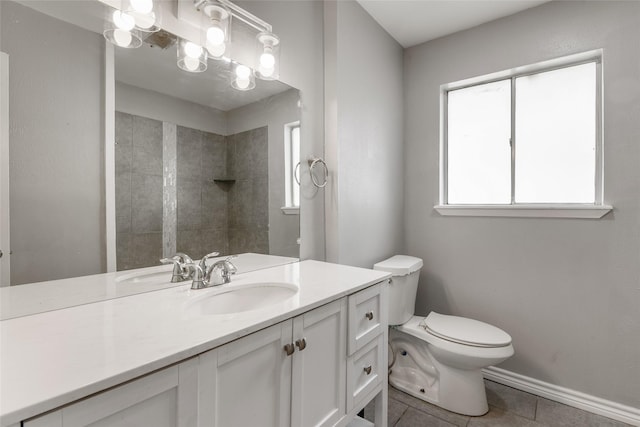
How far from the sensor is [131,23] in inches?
41.6

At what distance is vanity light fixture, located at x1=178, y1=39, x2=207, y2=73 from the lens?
1215 mm

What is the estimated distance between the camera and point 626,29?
1683 millimetres

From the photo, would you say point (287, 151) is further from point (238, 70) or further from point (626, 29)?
point (626, 29)

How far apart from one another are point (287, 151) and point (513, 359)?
200 cm

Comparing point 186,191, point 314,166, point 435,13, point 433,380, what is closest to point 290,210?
point 314,166

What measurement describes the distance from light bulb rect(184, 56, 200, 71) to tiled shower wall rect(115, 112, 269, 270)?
0.25 meters

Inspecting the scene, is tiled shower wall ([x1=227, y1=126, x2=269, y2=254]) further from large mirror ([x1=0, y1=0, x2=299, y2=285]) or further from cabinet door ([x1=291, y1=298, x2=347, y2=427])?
cabinet door ([x1=291, y1=298, x2=347, y2=427])

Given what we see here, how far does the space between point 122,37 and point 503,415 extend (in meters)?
2.54

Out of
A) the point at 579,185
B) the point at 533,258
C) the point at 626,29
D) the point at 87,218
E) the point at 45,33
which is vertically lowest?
the point at 533,258

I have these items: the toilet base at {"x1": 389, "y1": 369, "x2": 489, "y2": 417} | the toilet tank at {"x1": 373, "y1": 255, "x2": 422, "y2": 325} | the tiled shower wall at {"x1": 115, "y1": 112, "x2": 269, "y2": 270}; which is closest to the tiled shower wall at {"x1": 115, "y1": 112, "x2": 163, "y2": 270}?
the tiled shower wall at {"x1": 115, "y1": 112, "x2": 269, "y2": 270}

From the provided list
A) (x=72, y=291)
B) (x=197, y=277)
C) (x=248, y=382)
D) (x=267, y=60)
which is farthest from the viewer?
(x=267, y=60)

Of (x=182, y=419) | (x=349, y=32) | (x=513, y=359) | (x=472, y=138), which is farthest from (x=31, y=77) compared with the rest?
(x=513, y=359)

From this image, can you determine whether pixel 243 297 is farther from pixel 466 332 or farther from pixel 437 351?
pixel 466 332

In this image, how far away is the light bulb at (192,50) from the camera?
1227 millimetres
